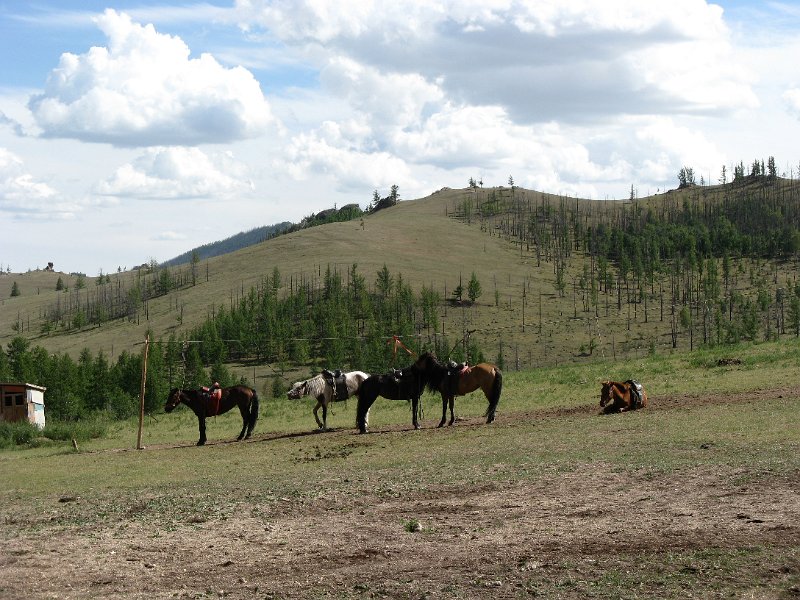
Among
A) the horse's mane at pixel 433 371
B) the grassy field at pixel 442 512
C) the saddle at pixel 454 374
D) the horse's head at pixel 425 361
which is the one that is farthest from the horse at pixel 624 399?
the horse's head at pixel 425 361

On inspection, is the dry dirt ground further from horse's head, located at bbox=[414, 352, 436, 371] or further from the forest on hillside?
the forest on hillside

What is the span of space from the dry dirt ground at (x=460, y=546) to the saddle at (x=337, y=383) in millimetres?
12955

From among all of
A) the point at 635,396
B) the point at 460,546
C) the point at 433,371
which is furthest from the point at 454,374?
the point at 460,546

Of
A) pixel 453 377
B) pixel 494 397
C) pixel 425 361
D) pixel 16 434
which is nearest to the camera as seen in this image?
pixel 494 397

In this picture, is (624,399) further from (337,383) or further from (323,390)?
(323,390)

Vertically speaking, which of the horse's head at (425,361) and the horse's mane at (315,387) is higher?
the horse's head at (425,361)

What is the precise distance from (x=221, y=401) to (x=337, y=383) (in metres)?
3.83

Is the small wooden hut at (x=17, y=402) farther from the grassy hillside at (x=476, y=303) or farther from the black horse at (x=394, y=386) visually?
the grassy hillside at (x=476, y=303)

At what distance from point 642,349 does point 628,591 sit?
376 ft

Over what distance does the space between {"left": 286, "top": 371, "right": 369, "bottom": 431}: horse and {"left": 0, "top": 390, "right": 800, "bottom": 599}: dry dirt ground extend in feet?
41.7

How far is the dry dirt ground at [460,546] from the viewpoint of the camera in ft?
34.3

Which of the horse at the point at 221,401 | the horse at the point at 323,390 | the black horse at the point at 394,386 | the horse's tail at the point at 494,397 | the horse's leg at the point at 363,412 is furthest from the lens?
the horse at the point at 221,401

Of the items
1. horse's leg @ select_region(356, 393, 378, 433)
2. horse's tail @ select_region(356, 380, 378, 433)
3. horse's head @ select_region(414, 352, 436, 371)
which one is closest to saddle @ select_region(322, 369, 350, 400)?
horse's tail @ select_region(356, 380, 378, 433)

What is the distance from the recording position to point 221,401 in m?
29.6
